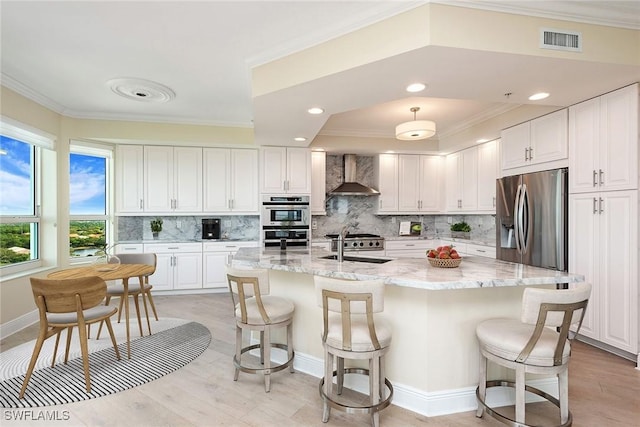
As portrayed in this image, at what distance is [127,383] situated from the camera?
2572mm

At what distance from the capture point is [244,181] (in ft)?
18.5

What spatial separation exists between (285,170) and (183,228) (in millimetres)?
2071

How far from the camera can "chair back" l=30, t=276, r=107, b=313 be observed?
2398mm

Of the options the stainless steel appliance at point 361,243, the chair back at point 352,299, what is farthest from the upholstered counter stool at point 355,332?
the stainless steel appliance at point 361,243

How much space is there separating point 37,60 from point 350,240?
14.3 ft

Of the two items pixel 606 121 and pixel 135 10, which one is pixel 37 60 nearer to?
pixel 135 10

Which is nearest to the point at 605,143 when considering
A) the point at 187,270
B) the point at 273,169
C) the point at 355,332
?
the point at 355,332

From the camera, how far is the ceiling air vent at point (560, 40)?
7.61 ft

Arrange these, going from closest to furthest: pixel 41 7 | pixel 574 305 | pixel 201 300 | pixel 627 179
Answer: pixel 574 305 → pixel 41 7 → pixel 627 179 → pixel 201 300

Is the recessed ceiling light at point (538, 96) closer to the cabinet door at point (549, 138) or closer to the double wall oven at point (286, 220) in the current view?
the cabinet door at point (549, 138)

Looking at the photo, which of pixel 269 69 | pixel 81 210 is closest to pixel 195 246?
pixel 81 210

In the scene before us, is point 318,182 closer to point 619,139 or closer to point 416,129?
point 416,129

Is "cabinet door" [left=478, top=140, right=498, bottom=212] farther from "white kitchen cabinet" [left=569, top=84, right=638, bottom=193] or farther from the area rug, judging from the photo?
the area rug

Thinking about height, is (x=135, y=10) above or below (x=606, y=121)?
above
